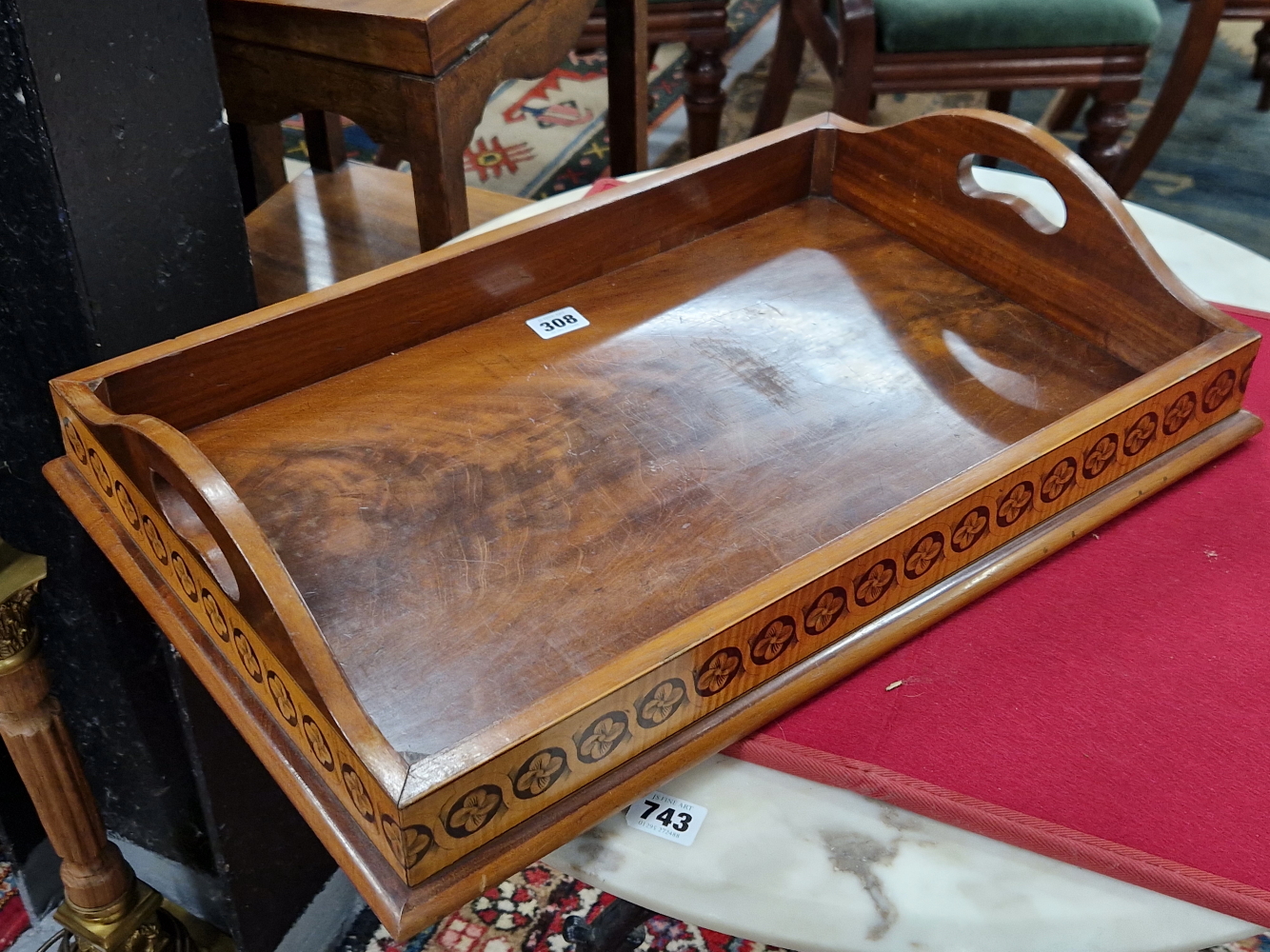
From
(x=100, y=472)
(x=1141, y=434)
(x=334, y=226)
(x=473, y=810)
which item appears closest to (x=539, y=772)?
(x=473, y=810)

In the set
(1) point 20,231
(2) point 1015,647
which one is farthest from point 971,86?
(1) point 20,231

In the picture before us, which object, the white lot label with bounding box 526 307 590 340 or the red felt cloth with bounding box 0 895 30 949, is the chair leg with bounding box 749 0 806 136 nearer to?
the white lot label with bounding box 526 307 590 340

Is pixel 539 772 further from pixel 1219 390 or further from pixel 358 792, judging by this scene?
pixel 1219 390

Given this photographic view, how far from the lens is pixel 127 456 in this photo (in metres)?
0.73

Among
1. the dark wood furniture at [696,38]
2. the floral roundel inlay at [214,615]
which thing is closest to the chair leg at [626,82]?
the dark wood furniture at [696,38]

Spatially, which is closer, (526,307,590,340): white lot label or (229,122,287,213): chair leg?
(526,307,590,340): white lot label

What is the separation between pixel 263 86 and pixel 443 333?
50cm

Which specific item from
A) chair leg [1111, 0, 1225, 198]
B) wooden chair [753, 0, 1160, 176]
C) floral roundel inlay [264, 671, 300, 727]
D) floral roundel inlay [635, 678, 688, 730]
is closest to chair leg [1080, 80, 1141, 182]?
wooden chair [753, 0, 1160, 176]

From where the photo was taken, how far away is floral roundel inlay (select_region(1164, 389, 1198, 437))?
2.76ft

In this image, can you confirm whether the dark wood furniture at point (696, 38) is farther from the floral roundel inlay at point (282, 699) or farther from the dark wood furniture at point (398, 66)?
the floral roundel inlay at point (282, 699)

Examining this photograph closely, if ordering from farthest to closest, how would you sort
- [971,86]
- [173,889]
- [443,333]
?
[971,86]
[173,889]
[443,333]

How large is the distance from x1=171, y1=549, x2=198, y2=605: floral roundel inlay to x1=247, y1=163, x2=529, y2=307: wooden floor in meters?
0.78

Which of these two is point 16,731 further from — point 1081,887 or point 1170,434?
point 1170,434

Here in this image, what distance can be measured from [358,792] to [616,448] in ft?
1.15
